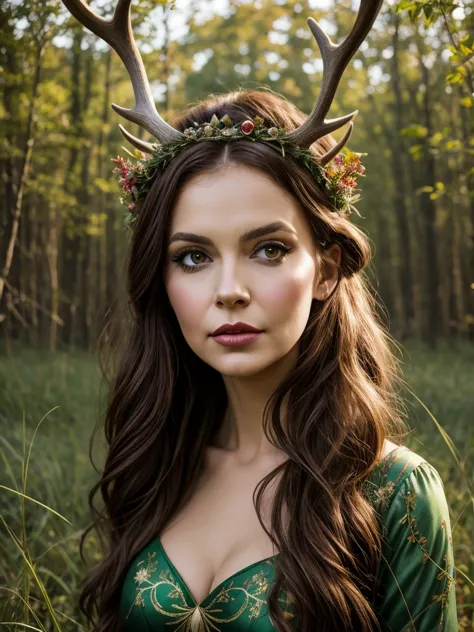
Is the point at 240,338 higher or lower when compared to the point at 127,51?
lower

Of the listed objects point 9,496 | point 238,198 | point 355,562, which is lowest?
point 9,496

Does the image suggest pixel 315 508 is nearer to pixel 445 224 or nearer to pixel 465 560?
pixel 465 560

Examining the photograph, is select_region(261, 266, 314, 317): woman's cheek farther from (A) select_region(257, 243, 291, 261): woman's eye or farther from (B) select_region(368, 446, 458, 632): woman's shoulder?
(B) select_region(368, 446, 458, 632): woman's shoulder

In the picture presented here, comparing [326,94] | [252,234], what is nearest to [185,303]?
[252,234]

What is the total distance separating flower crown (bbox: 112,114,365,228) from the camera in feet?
7.06

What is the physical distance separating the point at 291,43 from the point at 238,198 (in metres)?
13.8

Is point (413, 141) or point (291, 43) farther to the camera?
point (291, 43)

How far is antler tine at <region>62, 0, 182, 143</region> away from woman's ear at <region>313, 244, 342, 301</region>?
0.64 metres

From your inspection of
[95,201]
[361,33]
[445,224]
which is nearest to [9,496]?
[361,33]

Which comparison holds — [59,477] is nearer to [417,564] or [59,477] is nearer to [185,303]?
[185,303]

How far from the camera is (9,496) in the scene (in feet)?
13.7

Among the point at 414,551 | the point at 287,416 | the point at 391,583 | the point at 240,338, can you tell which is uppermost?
the point at 240,338

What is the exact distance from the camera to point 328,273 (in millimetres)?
2293

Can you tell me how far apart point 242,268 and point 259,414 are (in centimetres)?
55
